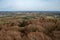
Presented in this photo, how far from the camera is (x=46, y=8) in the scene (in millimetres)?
3365

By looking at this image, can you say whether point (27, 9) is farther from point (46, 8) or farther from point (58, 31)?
A: point (58, 31)

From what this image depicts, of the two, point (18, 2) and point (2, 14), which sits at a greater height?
point (18, 2)

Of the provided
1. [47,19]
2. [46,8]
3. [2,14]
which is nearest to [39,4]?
[46,8]

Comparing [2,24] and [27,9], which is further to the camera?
[27,9]

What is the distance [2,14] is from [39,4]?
0.88 meters

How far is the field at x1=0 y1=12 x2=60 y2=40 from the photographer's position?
3.02 m

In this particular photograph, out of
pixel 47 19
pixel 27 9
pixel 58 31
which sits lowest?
pixel 58 31

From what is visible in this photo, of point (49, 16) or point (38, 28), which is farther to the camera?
point (49, 16)

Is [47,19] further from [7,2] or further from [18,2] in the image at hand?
[7,2]

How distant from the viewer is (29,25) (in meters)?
3.15

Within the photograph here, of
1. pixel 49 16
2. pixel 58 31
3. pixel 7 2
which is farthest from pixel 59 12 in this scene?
pixel 7 2

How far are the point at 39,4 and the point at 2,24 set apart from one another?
962 millimetres

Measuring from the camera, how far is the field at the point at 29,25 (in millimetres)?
3021

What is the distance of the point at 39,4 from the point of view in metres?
3.36
